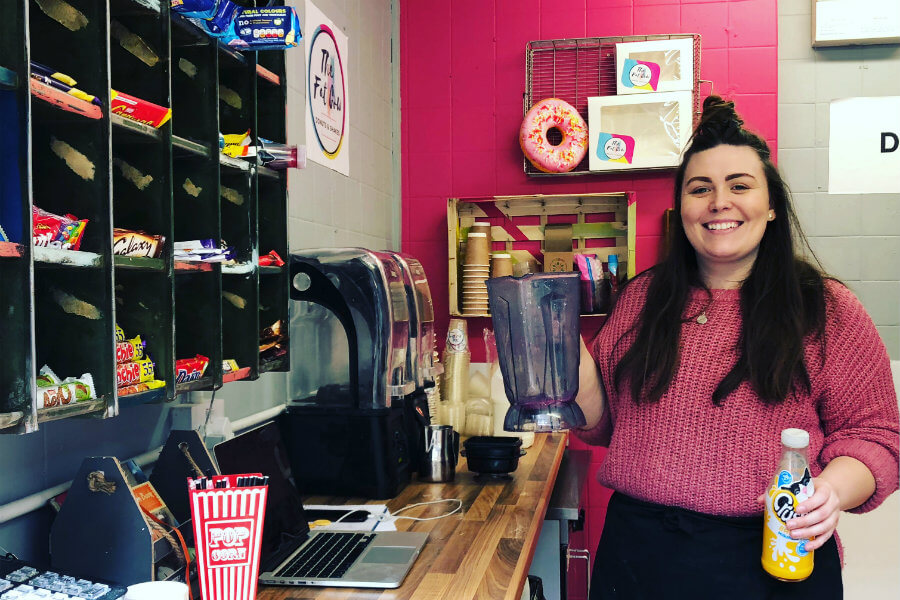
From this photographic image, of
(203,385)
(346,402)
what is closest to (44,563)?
(203,385)

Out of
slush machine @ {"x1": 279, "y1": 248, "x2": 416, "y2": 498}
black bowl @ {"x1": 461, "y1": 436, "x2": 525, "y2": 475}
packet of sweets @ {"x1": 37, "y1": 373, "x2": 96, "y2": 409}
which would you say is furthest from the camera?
black bowl @ {"x1": 461, "y1": 436, "x2": 525, "y2": 475}

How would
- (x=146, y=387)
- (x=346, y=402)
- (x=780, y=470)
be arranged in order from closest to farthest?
(x=146, y=387) → (x=780, y=470) → (x=346, y=402)

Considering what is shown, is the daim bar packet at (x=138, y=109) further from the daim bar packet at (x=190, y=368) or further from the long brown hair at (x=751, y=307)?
the long brown hair at (x=751, y=307)

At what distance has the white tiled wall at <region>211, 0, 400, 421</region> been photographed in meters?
2.46

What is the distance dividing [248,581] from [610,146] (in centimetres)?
280

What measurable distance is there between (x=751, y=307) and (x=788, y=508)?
1.62 ft

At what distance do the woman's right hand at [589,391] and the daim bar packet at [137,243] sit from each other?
1.01 m

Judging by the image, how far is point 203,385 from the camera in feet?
4.78

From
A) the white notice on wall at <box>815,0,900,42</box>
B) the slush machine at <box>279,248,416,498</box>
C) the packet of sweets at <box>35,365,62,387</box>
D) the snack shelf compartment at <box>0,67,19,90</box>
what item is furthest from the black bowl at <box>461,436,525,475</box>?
the white notice on wall at <box>815,0,900,42</box>

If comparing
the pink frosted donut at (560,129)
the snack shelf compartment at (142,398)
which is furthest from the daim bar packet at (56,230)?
the pink frosted donut at (560,129)

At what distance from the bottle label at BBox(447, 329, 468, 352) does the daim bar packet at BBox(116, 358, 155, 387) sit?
1.83 metres

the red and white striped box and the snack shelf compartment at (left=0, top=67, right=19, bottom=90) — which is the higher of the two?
the snack shelf compartment at (left=0, top=67, right=19, bottom=90)

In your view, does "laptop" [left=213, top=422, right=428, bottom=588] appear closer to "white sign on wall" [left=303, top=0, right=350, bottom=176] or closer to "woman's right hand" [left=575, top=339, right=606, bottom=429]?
"woman's right hand" [left=575, top=339, right=606, bottom=429]

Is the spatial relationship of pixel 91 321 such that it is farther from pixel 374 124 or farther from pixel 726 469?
pixel 374 124
